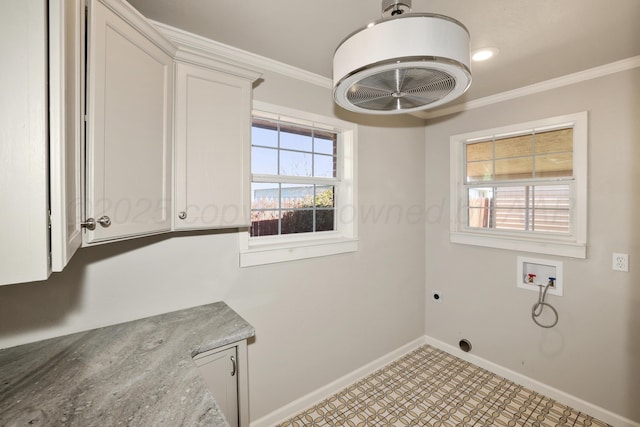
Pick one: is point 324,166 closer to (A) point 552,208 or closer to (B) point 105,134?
(B) point 105,134

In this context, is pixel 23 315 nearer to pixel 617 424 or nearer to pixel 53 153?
pixel 53 153

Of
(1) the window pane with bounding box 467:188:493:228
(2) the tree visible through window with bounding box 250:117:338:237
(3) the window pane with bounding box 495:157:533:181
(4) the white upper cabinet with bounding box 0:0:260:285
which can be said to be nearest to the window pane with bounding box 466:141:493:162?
(3) the window pane with bounding box 495:157:533:181

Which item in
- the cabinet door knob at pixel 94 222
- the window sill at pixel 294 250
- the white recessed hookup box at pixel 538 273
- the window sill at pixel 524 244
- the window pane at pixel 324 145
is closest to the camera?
the cabinet door knob at pixel 94 222

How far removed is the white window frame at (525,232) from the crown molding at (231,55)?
4.96 feet

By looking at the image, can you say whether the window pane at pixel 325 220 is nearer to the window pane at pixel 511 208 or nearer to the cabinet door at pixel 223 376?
the cabinet door at pixel 223 376

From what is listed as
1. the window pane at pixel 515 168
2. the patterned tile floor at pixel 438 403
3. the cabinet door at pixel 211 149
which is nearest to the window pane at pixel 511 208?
the window pane at pixel 515 168

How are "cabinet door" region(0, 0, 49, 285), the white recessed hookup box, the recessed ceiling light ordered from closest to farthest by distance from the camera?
"cabinet door" region(0, 0, 49, 285)
the recessed ceiling light
the white recessed hookup box

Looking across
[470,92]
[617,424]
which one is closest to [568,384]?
[617,424]

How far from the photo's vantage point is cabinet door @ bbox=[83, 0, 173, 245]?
3.18ft

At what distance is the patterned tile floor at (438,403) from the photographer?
204 cm

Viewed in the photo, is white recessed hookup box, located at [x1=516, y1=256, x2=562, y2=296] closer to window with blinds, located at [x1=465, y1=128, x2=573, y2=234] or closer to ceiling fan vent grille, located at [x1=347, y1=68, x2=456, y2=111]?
window with blinds, located at [x1=465, y1=128, x2=573, y2=234]

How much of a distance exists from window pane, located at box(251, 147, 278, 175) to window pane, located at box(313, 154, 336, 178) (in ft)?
1.21

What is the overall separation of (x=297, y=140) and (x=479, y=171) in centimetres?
180

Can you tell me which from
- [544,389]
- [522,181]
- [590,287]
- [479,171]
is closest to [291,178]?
[479,171]
